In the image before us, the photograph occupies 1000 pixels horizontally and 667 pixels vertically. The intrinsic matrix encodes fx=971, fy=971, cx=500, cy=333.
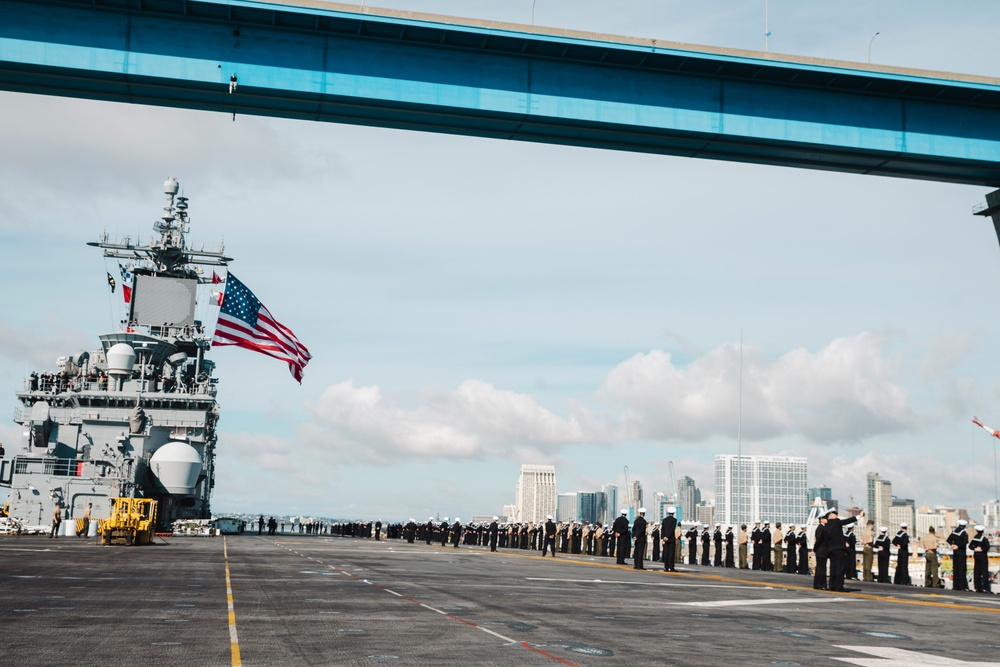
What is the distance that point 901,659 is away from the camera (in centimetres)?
1109

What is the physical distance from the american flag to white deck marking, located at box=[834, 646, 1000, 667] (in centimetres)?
4123

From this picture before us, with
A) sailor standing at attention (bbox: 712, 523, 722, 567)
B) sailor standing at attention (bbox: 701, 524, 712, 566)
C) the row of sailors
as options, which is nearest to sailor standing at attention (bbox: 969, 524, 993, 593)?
the row of sailors

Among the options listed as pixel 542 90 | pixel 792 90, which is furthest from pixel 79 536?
pixel 792 90

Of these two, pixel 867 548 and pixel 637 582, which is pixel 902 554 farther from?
pixel 637 582

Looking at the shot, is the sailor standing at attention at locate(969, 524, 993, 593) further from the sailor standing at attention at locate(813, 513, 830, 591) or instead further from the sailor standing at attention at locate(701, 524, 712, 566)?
the sailor standing at attention at locate(701, 524, 712, 566)

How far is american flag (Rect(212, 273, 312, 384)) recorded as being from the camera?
4947cm

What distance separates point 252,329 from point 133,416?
1509cm

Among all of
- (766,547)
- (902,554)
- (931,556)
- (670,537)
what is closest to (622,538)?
(670,537)

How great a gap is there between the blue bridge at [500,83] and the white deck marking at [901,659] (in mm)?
15491

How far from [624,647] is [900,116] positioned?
1902cm

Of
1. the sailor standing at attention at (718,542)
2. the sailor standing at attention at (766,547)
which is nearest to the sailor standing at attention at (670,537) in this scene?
the sailor standing at attention at (766,547)

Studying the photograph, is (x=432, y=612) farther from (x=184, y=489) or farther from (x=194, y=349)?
(x=194, y=349)

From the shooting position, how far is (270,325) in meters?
51.7

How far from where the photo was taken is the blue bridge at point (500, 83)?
2238 cm
